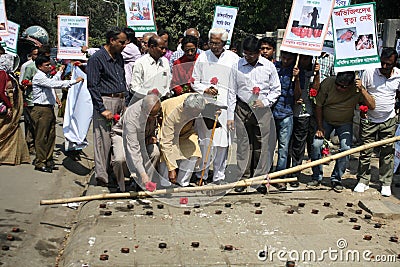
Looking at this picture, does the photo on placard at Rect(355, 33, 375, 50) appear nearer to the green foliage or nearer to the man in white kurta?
the man in white kurta

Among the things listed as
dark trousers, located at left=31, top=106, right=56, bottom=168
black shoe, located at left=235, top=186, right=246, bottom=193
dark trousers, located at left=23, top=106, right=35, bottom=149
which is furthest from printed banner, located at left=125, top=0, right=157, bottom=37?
black shoe, located at left=235, top=186, right=246, bottom=193

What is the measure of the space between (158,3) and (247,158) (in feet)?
101

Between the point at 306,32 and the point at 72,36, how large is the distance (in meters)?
4.12

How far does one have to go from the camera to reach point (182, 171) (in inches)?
287

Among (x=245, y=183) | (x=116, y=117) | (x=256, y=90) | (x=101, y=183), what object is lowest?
(x=101, y=183)

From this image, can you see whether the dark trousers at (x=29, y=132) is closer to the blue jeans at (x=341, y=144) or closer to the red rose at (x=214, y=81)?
the red rose at (x=214, y=81)

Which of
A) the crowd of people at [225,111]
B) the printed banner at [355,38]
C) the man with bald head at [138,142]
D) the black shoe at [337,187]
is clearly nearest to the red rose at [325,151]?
the crowd of people at [225,111]

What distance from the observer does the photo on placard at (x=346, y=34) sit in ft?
23.0

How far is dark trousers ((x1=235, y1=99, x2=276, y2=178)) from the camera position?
7534 millimetres

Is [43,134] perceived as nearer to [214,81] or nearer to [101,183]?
[101,183]

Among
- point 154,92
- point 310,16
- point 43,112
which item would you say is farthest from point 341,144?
point 43,112

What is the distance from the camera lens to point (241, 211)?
6609 mm

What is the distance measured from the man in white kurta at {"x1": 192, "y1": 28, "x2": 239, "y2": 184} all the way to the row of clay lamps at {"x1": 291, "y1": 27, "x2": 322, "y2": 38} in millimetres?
855

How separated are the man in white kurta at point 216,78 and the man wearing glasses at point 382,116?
1.78 meters
